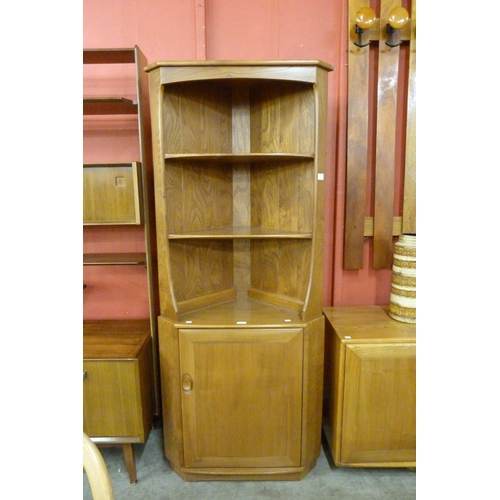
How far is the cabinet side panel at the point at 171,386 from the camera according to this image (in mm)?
1582

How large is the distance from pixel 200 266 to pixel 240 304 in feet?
0.97

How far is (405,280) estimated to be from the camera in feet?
5.49

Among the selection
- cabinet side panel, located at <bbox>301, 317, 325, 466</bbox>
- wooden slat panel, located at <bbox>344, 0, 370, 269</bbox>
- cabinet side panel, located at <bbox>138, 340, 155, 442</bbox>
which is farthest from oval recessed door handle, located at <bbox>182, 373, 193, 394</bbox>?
wooden slat panel, located at <bbox>344, 0, 370, 269</bbox>

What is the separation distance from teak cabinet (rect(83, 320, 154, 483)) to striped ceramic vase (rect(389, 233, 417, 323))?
1.29 m

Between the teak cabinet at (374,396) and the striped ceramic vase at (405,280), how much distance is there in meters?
0.07

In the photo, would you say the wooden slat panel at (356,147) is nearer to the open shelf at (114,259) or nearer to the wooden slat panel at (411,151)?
the wooden slat panel at (411,151)

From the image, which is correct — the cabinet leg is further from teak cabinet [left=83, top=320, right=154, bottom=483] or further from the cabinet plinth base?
the cabinet plinth base

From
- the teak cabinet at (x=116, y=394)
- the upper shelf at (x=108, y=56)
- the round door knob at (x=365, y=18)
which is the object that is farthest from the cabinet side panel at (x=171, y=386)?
the round door knob at (x=365, y=18)

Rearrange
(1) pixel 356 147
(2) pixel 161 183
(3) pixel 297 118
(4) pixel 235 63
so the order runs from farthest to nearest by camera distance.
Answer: (1) pixel 356 147, (3) pixel 297 118, (2) pixel 161 183, (4) pixel 235 63

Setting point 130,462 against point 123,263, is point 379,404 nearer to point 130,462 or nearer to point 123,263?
point 130,462

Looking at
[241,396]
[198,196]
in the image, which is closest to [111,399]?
[241,396]

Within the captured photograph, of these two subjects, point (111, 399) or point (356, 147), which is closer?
point (111, 399)

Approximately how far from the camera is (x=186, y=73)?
4.71ft
